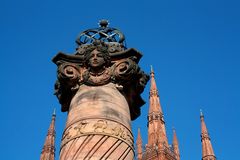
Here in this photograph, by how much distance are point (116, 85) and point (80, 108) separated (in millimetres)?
425

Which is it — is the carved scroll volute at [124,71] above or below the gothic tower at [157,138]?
below

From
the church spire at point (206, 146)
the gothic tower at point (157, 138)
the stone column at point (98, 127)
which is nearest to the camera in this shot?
the stone column at point (98, 127)

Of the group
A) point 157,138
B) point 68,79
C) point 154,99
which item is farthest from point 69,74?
point 154,99

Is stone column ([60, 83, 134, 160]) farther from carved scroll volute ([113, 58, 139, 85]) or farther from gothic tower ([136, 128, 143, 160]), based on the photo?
gothic tower ([136, 128, 143, 160])

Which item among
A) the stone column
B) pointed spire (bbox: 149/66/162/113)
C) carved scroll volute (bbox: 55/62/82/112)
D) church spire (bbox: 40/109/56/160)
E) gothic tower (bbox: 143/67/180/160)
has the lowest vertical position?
the stone column

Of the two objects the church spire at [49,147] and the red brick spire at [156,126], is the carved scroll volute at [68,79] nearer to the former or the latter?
the church spire at [49,147]

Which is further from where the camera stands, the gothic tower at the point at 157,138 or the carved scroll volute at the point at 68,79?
the gothic tower at the point at 157,138

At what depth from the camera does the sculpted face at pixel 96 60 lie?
393cm

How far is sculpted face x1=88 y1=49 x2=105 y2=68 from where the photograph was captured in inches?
155

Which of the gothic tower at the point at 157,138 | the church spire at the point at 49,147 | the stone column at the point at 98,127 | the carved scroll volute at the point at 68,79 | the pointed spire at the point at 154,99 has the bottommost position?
the stone column at the point at 98,127

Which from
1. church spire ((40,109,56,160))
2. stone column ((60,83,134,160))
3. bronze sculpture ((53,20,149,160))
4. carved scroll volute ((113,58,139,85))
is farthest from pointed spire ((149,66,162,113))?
stone column ((60,83,134,160))

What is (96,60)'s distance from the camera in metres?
3.95

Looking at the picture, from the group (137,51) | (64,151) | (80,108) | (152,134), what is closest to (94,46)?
(137,51)

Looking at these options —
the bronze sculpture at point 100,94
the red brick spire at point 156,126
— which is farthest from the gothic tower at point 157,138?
the bronze sculpture at point 100,94
